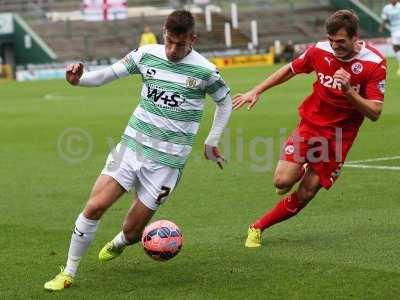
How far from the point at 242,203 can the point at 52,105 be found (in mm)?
16833

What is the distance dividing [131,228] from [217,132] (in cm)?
110

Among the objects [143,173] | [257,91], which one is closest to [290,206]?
A: [257,91]

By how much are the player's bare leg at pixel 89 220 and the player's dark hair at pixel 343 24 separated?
→ 7.75ft

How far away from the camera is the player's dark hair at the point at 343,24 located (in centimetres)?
912

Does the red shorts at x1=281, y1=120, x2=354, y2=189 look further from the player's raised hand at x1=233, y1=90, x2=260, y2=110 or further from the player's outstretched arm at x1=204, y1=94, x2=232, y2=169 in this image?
the player's outstretched arm at x1=204, y1=94, x2=232, y2=169

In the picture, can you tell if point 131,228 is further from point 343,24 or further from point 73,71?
point 343,24

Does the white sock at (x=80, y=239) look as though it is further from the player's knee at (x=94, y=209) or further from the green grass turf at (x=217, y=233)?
the green grass turf at (x=217, y=233)

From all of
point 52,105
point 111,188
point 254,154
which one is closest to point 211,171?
point 254,154

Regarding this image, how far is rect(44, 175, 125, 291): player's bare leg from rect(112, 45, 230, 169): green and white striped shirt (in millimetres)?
438

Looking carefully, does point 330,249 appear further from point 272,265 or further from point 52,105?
point 52,105

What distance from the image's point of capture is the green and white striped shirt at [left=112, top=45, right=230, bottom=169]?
8688 mm

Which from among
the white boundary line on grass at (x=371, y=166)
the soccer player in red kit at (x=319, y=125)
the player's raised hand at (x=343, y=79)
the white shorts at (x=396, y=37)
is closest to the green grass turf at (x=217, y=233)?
the white boundary line on grass at (x=371, y=166)

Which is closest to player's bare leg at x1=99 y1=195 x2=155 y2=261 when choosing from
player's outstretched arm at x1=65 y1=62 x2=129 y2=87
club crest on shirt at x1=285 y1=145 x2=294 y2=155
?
player's outstretched arm at x1=65 y1=62 x2=129 y2=87

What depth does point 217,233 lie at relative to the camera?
1070 cm
